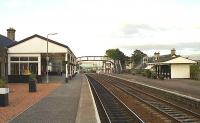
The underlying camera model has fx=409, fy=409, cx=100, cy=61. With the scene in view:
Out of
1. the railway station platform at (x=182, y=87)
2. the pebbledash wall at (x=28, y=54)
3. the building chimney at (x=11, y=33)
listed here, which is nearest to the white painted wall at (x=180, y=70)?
the railway station platform at (x=182, y=87)

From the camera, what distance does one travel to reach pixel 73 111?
18.8m

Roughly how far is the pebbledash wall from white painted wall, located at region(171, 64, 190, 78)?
57.8 feet

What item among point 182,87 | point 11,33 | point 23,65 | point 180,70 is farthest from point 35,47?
point 180,70

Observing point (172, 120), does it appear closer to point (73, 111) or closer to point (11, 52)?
point (73, 111)

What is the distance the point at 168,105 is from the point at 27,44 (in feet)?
98.3

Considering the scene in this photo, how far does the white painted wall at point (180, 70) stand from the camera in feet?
196

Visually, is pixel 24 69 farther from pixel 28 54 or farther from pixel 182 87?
pixel 182 87

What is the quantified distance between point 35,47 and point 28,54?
130 centimetres

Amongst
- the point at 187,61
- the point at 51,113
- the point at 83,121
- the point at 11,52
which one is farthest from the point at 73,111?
the point at 187,61

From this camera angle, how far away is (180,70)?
6016 centimetres

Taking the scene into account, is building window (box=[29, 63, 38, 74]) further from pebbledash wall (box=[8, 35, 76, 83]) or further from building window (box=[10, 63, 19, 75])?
building window (box=[10, 63, 19, 75])

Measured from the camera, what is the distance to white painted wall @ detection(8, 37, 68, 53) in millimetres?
49312

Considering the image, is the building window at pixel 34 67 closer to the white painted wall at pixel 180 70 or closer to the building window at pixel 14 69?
the building window at pixel 14 69

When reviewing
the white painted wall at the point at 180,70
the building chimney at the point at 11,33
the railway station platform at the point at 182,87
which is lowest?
the railway station platform at the point at 182,87
